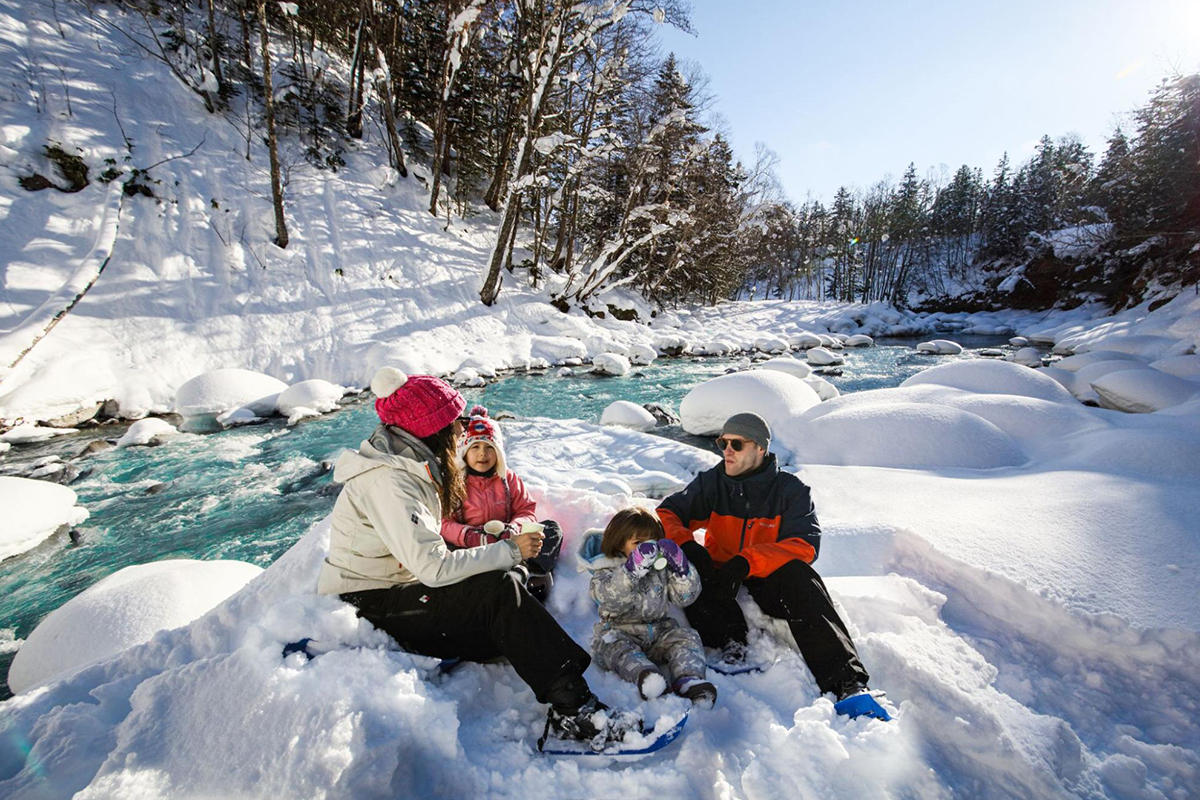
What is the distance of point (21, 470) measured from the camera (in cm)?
541

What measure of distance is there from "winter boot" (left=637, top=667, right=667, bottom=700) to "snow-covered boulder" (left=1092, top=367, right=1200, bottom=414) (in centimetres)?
889

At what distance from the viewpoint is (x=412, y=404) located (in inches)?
81.0

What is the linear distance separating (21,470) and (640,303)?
1969 cm

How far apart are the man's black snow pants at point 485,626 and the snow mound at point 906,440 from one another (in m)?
4.52

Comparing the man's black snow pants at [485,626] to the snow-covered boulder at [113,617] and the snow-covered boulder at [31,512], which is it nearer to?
the snow-covered boulder at [113,617]

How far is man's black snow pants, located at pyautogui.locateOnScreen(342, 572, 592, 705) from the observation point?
5.99 feet

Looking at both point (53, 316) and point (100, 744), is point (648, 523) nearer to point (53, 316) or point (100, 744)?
point (100, 744)

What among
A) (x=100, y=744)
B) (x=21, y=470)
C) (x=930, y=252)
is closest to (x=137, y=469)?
(x=21, y=470)

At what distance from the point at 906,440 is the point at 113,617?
21.7 feet

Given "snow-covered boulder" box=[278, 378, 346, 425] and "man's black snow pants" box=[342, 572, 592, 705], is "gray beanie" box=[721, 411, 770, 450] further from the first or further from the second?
"snow-covered boulder" box=[278, 378, 346, 425]

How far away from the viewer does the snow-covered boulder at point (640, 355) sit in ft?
46.9

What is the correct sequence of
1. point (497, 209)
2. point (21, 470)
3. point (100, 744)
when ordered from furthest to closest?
point (497, 209), point (21, 470), point (100, 744)

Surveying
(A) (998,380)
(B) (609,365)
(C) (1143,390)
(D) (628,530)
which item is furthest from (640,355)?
(D) (628,530)

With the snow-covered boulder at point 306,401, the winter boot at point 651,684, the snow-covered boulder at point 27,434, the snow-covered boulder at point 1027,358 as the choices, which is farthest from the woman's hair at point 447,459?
the snow-covered boulder at point 1027,358
